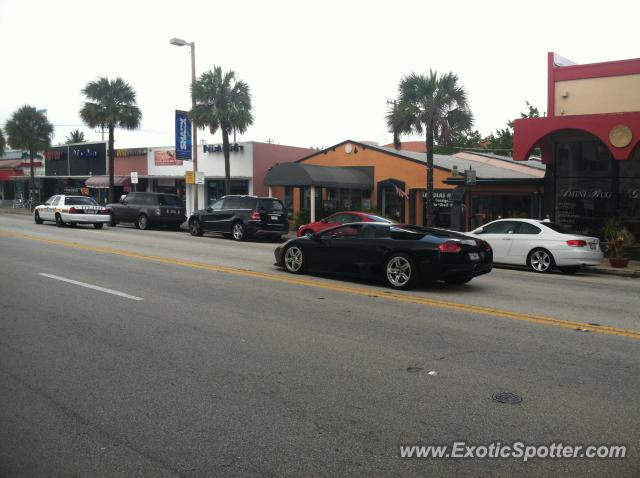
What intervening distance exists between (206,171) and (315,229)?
15.4 m

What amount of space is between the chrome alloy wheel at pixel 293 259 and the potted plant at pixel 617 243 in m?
8.88

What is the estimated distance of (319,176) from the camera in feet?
88.6

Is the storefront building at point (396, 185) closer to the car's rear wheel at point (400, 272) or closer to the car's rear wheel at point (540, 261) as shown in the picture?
the car's rear wheel at point (540, 261)

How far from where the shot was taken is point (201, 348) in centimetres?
642

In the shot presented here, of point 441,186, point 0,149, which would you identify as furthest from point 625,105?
point 0,149

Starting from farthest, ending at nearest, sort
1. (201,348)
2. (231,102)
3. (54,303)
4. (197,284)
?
(231,102) < (197,284) < (54,303) < (201,348)

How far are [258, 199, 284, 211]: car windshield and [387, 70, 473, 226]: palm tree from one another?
5443 mm

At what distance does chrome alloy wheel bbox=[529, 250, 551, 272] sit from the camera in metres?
14.7

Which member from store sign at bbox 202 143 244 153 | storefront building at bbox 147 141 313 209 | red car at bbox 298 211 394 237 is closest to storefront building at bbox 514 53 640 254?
red car at bbox 298 211 394 237

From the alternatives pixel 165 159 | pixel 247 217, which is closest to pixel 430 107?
pixel 247 217

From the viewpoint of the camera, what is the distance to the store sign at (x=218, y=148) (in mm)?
32812

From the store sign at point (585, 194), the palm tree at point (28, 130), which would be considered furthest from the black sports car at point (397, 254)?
the palm tree at point (28, 130)

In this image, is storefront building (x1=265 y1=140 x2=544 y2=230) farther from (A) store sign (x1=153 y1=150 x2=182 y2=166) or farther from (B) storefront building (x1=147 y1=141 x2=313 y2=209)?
(A) store sign (x1=153 y1=150 x2=182 y2=166)

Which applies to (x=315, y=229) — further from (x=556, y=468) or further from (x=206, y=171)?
(x=556, y=468)
